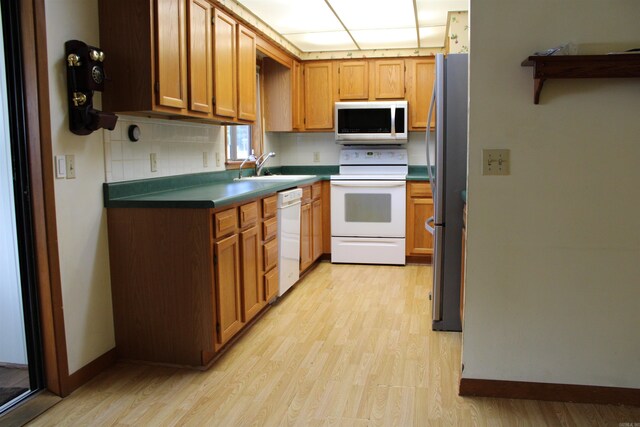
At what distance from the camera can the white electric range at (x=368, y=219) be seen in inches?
197

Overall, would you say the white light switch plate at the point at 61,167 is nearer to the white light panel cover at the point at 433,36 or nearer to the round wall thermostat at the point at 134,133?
the round wall thermostat at the point at 134,133

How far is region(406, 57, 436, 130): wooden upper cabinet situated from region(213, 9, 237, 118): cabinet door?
7.31 feet

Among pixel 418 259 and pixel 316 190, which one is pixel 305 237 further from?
pixel 418 259

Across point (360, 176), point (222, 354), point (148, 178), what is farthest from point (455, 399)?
point (360, 176)

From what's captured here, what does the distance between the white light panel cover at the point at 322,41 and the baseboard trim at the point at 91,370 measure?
10.6 ft

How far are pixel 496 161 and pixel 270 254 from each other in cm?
182

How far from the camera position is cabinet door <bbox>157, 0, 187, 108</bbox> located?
8.75 ft

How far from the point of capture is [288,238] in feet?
13.1

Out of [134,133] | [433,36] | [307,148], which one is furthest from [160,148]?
[433,36]

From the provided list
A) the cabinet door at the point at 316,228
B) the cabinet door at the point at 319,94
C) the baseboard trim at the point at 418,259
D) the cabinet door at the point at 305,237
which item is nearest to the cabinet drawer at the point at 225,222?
the cabinet door at the point at 305,237

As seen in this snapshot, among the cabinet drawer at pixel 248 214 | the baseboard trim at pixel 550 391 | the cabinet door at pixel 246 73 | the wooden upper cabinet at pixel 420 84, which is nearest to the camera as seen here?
the baseboard trim at pixel 550 391

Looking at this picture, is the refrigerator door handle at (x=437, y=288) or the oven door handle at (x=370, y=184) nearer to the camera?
the refrigerator door handle at (x=437, y=288)

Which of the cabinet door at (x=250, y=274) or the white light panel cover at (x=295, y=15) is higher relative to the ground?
the white light panel cover at (x=295, y=15)

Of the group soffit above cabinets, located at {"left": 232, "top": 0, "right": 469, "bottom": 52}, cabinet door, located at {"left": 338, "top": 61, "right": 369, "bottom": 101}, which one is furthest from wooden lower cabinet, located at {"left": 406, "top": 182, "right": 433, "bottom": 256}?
soffit above cabinets, located at {"left": 232, "top": 0, "right": 469, "bottom": 52}
